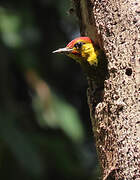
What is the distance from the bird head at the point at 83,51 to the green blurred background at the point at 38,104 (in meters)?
1.15

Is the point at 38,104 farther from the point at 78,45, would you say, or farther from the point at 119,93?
the point at 119,93

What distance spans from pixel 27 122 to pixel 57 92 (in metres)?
0.48

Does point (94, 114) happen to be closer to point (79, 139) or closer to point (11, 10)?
point (79, 139)

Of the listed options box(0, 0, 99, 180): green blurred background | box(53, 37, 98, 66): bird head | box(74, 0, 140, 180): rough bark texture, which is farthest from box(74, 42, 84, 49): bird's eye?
box(0, 0, 99, 180): green blurred background

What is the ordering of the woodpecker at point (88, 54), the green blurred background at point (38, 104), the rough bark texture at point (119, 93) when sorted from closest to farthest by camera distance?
the rough bark texture at point (119, 93) < the woodpecker at point (88, 54) < the green blurred background at point (38, 104)

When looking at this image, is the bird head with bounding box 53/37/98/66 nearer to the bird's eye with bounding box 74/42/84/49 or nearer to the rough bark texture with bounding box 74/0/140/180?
the bird's eye with bounding box 74/42/84/49

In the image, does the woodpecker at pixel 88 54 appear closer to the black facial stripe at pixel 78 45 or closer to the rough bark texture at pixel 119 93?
the black facial stripe at pixel 78 45

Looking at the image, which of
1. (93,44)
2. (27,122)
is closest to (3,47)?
(27,122)

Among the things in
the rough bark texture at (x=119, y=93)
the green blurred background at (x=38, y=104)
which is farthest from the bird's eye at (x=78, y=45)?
the green blurred background at (x=38, y=104)

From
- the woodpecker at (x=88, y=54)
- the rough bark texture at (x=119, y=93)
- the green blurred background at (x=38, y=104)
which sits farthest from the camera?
the green blurred background at (x=38, y=104)

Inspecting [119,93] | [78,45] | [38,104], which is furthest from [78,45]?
[38,104]

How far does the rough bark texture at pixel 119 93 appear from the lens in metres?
3.69

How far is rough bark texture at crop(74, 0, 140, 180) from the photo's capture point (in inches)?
145

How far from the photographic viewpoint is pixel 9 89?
6.33 meters
